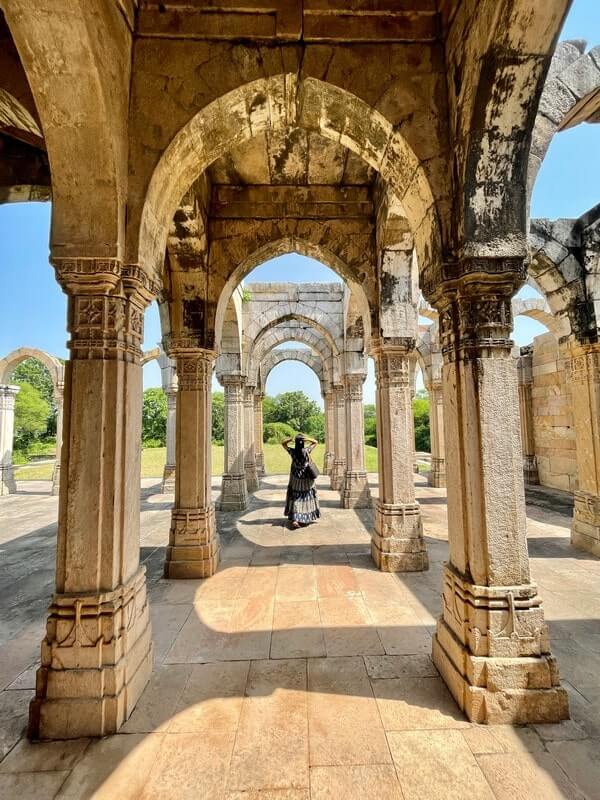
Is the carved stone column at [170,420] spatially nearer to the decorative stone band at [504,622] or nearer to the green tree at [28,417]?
the decorative stone band at [504,622]

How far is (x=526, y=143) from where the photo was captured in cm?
263

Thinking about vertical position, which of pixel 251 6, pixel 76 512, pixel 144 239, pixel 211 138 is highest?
pixel 251 6

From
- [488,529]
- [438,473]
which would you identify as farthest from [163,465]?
[488,529]

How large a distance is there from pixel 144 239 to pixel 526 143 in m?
2.88

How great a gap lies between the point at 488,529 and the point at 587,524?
4813mm

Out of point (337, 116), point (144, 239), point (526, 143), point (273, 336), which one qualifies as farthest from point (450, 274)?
point (273, 336)

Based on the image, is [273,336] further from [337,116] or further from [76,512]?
[76,512]

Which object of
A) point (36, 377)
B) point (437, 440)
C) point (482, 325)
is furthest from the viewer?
point (36, 377)

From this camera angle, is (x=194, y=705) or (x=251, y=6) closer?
(x=194, y=705)

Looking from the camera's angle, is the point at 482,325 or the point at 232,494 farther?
the point at 232,494

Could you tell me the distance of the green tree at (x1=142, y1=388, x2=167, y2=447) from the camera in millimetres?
30516

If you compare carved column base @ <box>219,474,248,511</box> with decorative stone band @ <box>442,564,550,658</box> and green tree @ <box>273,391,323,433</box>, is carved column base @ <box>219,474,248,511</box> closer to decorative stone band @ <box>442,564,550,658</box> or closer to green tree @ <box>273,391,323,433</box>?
decorative stone band @ <box>442,564,550,658</box>

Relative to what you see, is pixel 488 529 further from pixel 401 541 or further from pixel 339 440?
pixel 339 440

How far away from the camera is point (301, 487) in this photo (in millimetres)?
7660
